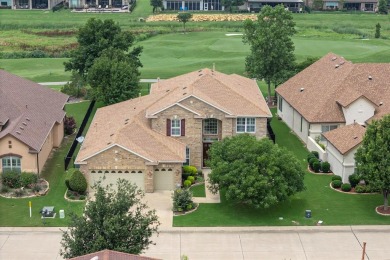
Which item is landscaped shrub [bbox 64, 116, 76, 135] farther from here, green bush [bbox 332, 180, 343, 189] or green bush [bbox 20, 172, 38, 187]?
green bush [bbox 332, 180, 343, 189]

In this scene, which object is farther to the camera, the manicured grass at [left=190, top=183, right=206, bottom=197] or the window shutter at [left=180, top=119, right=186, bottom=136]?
the window shutter at [left=180, top=119, right=186, bottom=136]

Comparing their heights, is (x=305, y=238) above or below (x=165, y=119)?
below

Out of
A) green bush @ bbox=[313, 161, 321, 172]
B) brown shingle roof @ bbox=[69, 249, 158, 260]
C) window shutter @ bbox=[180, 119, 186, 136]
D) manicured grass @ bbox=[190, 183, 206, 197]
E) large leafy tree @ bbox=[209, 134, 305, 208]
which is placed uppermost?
window shutter @ bbox=[180, 119, 186, 136]

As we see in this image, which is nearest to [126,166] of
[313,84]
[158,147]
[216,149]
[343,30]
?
[158,147]

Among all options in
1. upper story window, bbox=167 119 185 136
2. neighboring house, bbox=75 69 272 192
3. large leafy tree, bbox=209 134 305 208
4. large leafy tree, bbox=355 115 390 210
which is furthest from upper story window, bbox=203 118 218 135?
large leafy tree, bbox=355 115 390 210

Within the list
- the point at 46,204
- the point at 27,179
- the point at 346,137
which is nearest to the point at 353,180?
the point at 346,137

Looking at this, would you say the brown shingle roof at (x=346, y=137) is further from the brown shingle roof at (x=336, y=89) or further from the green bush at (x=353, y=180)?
the brown shingle roof at (x=336, y=89)

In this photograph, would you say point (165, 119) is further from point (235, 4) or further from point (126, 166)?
point (235, 4)

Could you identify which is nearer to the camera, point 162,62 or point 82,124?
point 82,124
